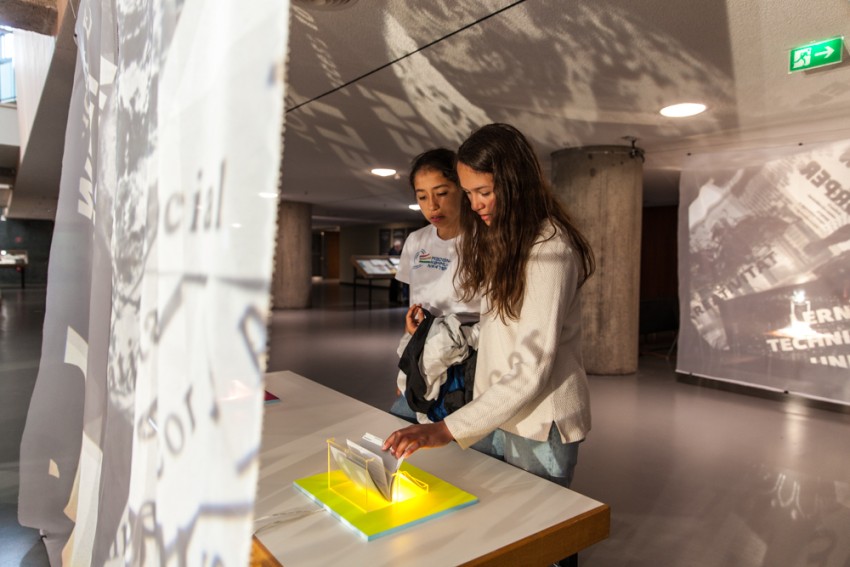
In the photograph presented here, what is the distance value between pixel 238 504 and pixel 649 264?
1297 cm

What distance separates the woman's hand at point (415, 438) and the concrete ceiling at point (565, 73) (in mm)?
2207

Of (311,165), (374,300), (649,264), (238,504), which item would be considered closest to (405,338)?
(238,504)

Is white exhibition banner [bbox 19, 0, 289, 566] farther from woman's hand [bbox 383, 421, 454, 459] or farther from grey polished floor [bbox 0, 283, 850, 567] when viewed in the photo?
woman's hand [bbox 383, 421, 454, 459]

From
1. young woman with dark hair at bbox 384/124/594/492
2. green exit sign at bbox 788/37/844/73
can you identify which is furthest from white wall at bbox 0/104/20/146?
green exit sign at bbox 788/37/844/73

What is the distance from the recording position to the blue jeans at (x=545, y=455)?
137 cm

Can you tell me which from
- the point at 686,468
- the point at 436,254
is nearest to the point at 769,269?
the point at 686,468

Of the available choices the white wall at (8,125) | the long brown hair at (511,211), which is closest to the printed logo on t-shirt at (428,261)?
the long brown hair at (511,211)

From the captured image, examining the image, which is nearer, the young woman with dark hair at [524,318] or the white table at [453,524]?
the white table at [453,524]

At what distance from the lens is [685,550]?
8.04 ft

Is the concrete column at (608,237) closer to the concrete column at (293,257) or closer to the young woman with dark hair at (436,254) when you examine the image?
the young woman with dark hair at (436,254)

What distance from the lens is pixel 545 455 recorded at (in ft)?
4.52

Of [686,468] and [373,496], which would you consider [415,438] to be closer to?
[373,496]

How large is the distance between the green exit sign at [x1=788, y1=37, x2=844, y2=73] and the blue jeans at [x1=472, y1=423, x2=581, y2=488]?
10.1 ft

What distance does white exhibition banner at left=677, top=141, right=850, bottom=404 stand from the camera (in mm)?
4781
